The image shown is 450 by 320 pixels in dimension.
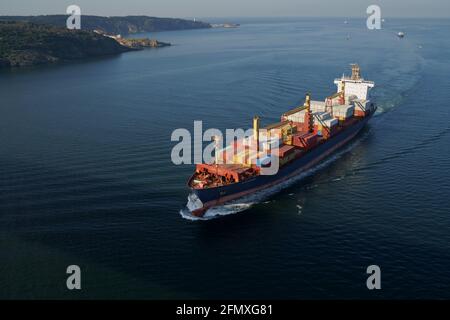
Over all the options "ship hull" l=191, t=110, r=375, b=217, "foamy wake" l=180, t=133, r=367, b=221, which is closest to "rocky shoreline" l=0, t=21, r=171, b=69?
"ship hull" l=191, t=110, r=375, b=217

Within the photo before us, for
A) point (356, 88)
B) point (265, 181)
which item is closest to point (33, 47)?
point (356, 88)

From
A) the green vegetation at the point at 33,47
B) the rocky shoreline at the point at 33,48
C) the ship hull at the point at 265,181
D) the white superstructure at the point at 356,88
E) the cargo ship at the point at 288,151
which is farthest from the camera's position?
the green vegetation at the point at 33,47

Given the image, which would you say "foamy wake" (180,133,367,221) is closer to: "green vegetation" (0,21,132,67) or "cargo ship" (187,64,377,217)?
"cargo ship" (187,64,377,217)

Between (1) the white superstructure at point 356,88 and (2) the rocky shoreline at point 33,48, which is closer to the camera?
(1) the white superstructure at point 356,88

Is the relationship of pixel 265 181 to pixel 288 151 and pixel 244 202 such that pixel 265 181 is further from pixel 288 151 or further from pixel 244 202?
pixel 288 151

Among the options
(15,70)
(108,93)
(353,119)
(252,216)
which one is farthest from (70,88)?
(252,216)

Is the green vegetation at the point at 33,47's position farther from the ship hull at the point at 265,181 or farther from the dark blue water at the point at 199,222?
the ship hull at the point at 265,181

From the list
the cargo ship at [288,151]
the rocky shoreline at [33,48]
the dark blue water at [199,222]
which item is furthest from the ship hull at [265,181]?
the rocky shoreline at [33,48]
